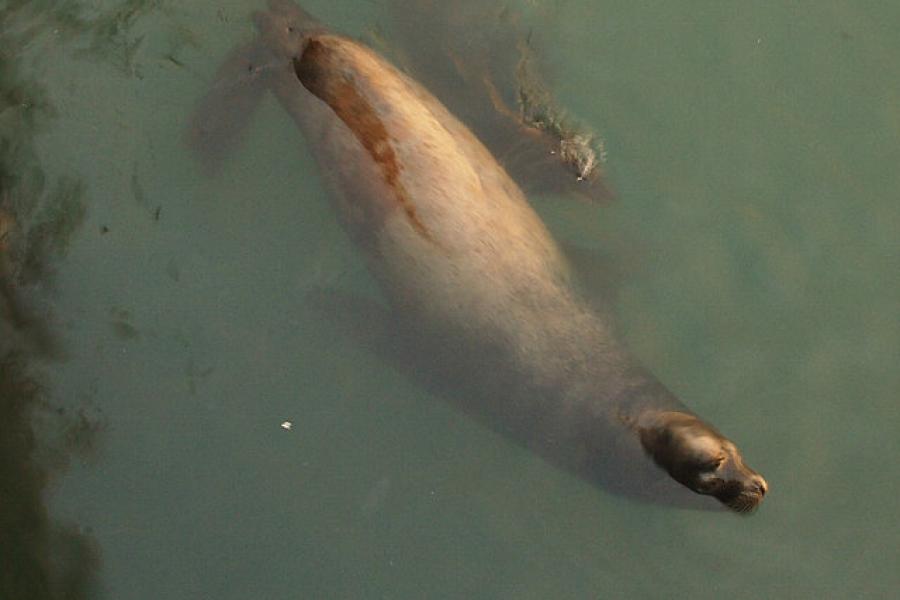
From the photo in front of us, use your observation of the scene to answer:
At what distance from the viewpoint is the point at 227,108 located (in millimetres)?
6152

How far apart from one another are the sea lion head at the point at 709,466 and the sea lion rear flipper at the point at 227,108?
3232 mm

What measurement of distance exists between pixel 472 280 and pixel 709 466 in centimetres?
158

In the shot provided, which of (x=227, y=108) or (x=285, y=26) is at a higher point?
(x=285, y=26)

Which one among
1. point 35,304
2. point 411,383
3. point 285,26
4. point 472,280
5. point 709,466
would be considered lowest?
point 35,304

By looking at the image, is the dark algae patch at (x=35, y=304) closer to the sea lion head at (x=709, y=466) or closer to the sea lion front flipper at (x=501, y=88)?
the sea lion front flipper at (x=501, y=88)

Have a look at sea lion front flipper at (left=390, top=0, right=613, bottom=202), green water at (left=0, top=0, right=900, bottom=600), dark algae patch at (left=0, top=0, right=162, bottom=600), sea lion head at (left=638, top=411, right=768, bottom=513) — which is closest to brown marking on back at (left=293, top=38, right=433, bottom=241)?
green water at (left=0, top=0, right=900, bottom=600)

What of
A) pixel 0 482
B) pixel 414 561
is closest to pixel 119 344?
pixel 0 482

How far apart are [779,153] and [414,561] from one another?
318 centimetres

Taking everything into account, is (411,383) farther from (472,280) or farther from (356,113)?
(356,113)

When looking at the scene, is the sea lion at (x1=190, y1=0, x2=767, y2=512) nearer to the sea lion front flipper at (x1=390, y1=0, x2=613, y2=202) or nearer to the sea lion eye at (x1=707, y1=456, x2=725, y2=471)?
the sea lion front flipper at (x1=390, y1=0, x2=613, y2=202)

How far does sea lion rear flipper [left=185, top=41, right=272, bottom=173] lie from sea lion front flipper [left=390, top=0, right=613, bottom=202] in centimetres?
98

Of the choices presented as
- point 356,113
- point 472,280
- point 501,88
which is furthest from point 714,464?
point 501,88

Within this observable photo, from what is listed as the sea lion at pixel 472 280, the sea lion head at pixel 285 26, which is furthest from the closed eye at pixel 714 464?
the sea lion head at pixel 285 26

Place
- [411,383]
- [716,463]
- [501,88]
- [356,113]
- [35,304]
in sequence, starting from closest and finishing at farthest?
[716,463], [356,113], [411,383], [35,304], [501,88]
